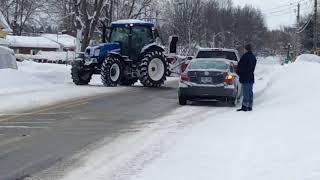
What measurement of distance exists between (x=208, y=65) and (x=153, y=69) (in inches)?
373

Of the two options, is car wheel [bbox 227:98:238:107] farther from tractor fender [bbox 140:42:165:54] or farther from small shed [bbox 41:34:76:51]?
small shed [bbox 41:34:76:51]

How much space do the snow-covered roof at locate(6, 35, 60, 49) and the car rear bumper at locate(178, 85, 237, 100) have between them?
86.6 metres

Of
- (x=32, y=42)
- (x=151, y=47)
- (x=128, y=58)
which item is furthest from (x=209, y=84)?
(x=32, y=42)

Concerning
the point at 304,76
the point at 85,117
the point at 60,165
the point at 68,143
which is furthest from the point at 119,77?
the point at 60,165

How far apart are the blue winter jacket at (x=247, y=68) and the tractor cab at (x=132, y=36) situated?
1171 centimetres

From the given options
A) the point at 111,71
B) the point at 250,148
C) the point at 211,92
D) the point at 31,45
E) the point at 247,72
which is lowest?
the point at 250,148

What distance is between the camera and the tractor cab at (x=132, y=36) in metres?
28.7

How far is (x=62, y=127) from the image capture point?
1377cm

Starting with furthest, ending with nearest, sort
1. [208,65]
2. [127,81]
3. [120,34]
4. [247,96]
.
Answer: [127,81] → [120,34] → [208,65] → [247,96]

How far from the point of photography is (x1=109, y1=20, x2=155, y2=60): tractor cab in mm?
28719

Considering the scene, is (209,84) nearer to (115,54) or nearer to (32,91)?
(32,91)

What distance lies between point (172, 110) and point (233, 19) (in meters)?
96.7

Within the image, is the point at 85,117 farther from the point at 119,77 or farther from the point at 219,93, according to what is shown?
the point at 119,77

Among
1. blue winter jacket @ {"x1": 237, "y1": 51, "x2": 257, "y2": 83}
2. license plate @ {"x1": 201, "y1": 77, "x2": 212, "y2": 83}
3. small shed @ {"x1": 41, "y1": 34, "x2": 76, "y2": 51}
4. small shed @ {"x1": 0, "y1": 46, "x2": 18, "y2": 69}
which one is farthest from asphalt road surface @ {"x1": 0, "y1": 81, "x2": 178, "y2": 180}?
small shed @ {"x1": 41, "y1": 34, "x2": 76, "y2": 51}
